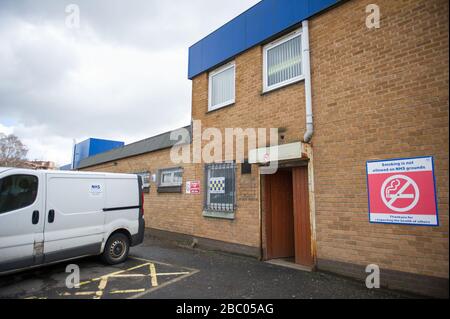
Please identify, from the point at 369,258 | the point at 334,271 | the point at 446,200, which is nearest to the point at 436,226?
the point at 446,200

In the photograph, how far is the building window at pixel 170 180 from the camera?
10062 mm

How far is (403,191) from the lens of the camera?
4578mm

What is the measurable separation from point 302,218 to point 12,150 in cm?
3772

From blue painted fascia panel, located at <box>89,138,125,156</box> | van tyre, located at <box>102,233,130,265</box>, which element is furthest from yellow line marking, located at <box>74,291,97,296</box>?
blue painted fascia panel, located at <box>89,138,125,156</box>

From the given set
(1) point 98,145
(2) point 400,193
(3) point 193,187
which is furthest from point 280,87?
(1) point 98,145

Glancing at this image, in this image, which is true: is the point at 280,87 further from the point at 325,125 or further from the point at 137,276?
the point at 137,276

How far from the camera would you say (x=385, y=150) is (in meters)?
4.83

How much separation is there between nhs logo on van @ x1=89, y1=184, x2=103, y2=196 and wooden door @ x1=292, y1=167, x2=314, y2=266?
4529 mm

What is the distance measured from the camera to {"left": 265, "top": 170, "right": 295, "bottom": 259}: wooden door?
697 centimetres

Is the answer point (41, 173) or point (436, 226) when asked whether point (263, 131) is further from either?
point (41, 173)

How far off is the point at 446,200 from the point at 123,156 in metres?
13.4

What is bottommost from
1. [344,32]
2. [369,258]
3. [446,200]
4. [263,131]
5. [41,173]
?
[369,258]

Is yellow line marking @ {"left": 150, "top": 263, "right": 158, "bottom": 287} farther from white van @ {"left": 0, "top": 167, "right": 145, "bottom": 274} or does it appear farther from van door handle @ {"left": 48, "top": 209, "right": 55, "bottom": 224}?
van door handle @ {"left": 48, "top": 209, "right": 55, "bottom": 224}

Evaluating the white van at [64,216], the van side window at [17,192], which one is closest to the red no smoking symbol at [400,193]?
the white van at [64,216]
